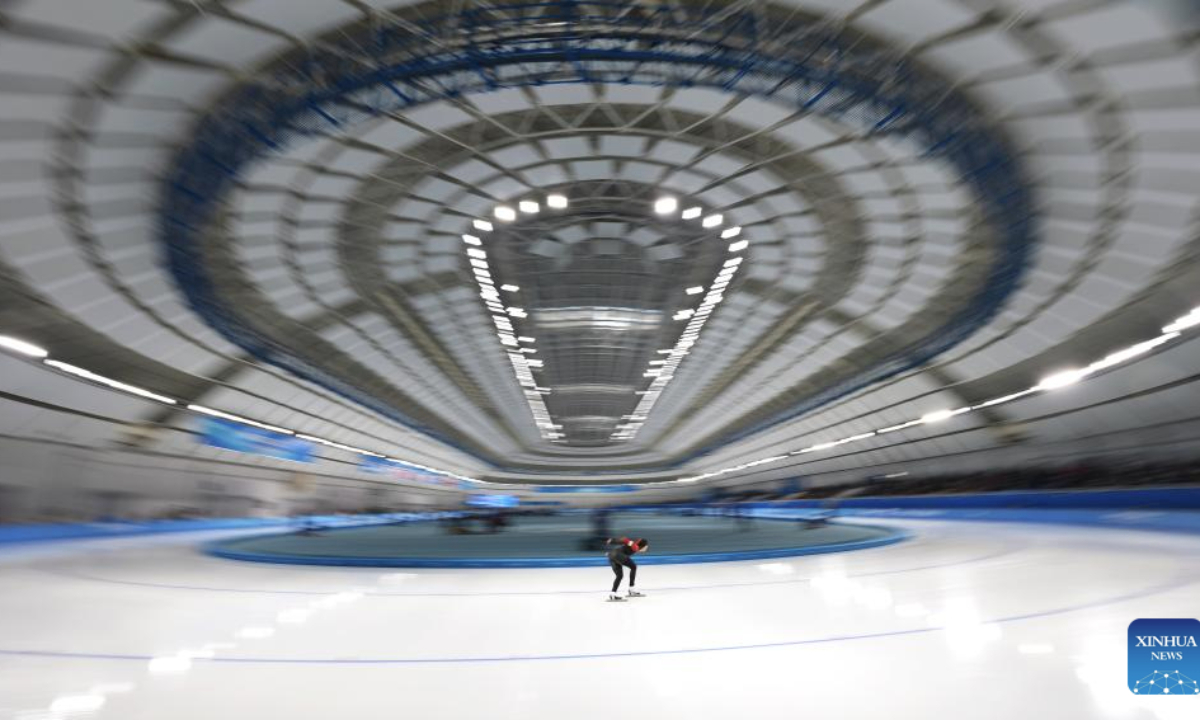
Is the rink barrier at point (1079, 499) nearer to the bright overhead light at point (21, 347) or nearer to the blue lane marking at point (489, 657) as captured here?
the blue lane marking at point (489, 657)

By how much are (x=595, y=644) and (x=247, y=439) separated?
33244mm

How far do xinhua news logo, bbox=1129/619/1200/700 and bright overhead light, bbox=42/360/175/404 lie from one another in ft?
94.3

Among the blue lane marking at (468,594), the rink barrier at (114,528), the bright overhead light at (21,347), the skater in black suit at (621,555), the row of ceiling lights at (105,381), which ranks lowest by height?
the rink barrier at (114,528)

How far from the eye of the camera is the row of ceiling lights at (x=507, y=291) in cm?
1912

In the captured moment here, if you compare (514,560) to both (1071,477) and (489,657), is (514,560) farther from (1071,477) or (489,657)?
(1071,477)

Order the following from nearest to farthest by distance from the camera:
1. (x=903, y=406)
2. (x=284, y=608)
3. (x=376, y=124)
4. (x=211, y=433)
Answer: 1. (x=284, y=608)
2. (x=376, y=124)
3. (x=211, y=433)
4. (x=903, y=406)

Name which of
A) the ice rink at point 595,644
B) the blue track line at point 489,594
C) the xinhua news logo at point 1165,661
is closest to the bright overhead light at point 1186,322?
the ice rink at point 595,644

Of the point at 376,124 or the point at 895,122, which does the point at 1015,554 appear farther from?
the point at 376,124

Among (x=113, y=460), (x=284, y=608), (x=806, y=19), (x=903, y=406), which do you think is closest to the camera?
(x=284, y=608)

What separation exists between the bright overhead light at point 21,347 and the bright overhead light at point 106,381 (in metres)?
0.67

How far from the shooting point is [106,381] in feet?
86.8

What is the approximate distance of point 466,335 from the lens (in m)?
31.0

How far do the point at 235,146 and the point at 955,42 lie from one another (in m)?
12.9

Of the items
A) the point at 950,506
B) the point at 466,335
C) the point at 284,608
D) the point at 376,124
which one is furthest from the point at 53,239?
the point at 950,506
